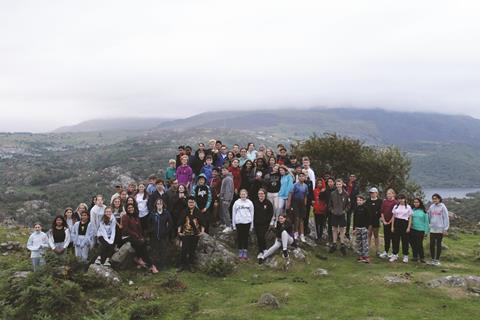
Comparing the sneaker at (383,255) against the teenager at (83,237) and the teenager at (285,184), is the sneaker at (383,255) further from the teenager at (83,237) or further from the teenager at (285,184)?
the teenager at (83,237)

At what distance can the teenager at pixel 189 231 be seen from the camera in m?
15.7

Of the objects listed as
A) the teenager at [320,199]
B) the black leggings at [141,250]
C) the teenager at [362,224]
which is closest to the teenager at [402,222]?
the teenager at [362,224]

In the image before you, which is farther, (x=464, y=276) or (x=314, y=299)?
(x=464, y=276)

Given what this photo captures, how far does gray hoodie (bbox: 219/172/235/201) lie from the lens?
1769 centimetres

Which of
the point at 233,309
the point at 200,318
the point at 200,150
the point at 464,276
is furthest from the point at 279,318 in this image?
the point at 200,150

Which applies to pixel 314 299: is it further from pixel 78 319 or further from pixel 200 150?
pixel 200 150

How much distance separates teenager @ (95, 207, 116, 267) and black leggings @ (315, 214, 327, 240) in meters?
9.21

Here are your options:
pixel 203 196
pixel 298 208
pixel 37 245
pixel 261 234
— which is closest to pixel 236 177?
pixel 203 196

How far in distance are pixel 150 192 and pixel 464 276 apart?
42.0 ft

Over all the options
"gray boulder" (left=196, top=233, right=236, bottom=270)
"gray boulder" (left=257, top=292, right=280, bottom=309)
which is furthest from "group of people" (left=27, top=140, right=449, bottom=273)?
"gray boulder" (left=257, top=292, right=280, bottom=309)

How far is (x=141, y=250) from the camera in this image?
1582 centimetres

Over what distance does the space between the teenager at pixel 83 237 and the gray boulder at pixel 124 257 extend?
3.69ft

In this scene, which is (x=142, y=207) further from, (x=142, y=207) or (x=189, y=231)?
(x=189, y=231)

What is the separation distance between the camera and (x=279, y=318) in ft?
37.8
